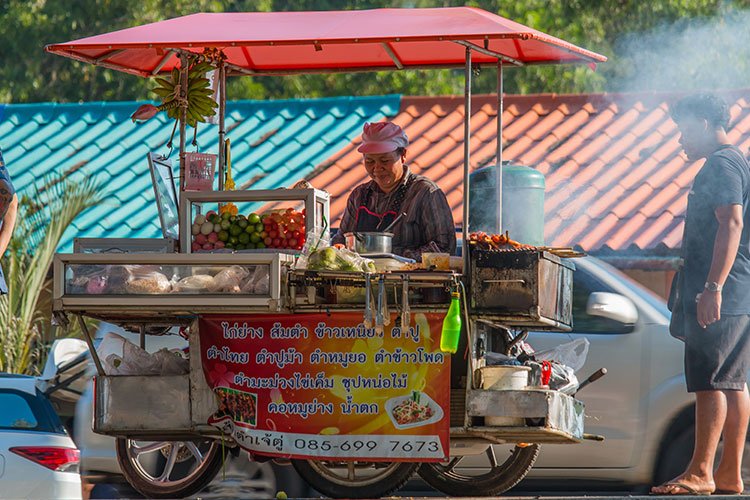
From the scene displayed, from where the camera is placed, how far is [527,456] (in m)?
6.82

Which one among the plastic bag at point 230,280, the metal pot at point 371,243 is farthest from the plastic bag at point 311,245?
the plastic bag at point 230,280

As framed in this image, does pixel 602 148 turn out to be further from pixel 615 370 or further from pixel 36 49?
pixel 36 49

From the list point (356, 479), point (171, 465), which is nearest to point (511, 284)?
point (356, 479)

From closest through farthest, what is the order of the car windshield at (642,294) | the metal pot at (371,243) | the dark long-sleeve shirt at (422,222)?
the metal pot at (371,243)
the dark long-sleeve shirt at (422,222)
the car windshield at (642,294)

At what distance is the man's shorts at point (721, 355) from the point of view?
655cm

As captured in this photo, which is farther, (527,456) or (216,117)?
(216,117)

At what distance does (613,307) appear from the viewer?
8359mm

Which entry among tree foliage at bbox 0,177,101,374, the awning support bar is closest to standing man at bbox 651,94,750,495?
the awning support bar

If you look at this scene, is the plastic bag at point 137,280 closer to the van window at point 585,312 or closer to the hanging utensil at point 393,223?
the hanging utensil at point 393,223

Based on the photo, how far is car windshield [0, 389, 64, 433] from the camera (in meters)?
8.62

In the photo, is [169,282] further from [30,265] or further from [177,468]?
[30,265]

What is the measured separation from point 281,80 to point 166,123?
5.23m

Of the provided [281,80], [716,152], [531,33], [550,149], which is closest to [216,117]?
[531,33]

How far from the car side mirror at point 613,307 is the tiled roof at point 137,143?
466 cm
